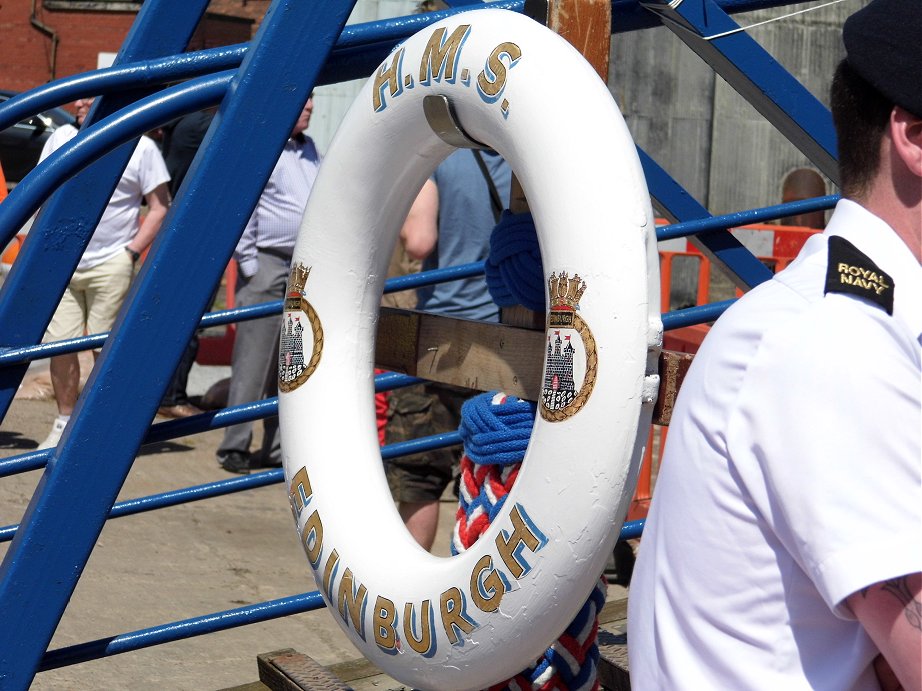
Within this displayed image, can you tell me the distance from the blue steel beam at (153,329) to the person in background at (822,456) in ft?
3.48

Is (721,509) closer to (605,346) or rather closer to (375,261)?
(605,346)

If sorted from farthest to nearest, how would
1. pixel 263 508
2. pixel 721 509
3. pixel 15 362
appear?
pixel 263 508, pixel 15 362, pixel 721 509

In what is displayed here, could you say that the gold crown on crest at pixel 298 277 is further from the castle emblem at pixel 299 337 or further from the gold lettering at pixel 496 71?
the gold lettering at pixel 496 71

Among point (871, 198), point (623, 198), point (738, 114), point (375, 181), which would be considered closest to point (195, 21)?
point (375, 181)

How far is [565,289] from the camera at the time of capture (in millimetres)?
1549

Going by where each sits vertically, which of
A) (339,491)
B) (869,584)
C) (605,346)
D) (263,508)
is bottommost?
(263,508)

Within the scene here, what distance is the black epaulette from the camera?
1117 millimetres

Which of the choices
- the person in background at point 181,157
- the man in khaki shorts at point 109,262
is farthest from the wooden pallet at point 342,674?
A: the person in background at point 181,157

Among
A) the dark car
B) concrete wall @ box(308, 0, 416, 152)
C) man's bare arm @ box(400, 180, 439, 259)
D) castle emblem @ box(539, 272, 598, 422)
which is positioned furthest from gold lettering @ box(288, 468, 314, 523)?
the dark car

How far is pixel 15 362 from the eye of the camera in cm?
243

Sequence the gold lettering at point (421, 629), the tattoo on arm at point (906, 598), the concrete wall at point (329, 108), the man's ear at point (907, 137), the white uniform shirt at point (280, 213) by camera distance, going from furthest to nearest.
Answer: the concrete wall at point (329, 108)
the white uniform shirt at point (280, 213)
the gold lettering at point (421, 629)
the man's ear at point (907, 137)
the tattoo on arm at point (906, 598)

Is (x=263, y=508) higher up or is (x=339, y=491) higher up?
(x=339, y=491)

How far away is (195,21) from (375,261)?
72 cm

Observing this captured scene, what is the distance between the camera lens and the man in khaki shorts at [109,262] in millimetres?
5766
